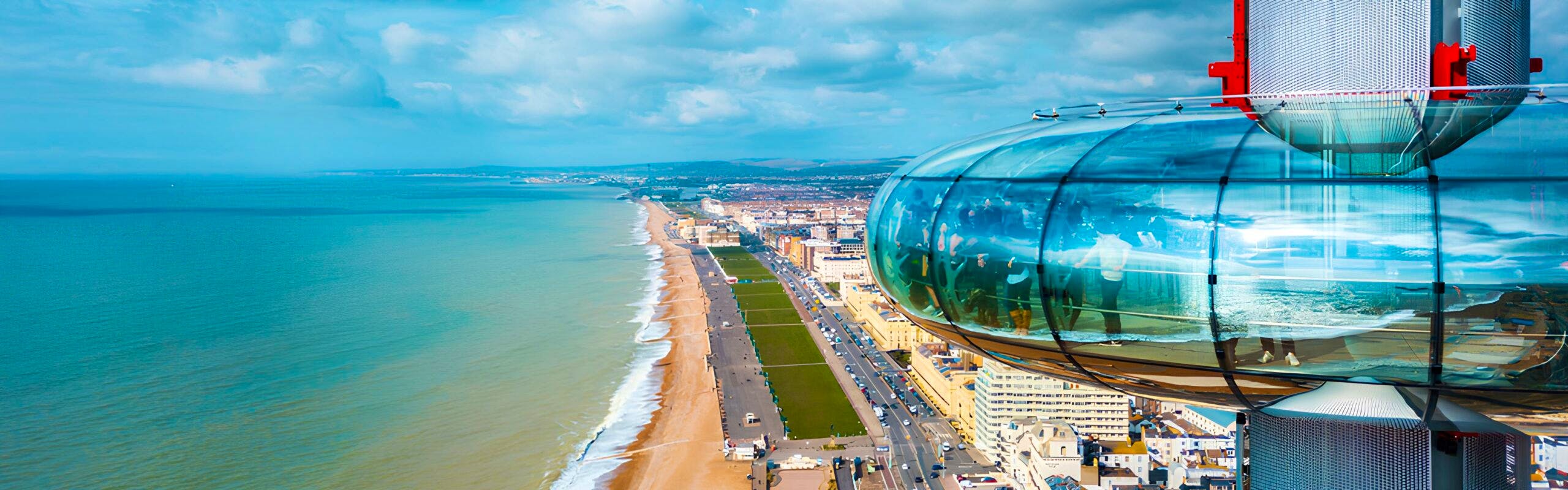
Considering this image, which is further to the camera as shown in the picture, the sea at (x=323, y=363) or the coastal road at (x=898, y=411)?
the coastal road at (x=898, y=411)

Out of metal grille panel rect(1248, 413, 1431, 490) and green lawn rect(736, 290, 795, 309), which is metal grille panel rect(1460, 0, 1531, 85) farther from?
green lawn rect(736, 290, 795, 309)

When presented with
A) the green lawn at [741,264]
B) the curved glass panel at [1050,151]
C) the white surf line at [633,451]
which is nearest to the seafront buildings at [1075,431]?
the white surf line at [633,451]

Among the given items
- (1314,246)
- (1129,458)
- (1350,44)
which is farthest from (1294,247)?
(1129,458)

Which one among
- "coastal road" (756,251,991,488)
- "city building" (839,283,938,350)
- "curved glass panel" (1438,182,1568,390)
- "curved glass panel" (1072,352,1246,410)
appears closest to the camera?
"curved glass panel" (1438,182,1568,390)

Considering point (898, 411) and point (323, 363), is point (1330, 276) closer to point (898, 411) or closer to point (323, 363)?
point (898, 411)

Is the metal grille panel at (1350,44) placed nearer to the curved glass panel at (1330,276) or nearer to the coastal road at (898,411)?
the curved glass panel at (1330,276)

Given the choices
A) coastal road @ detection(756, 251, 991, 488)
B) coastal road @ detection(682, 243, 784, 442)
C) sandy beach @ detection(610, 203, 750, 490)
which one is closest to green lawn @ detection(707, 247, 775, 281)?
coastal road @ detection(682, 243, 784, 442)
